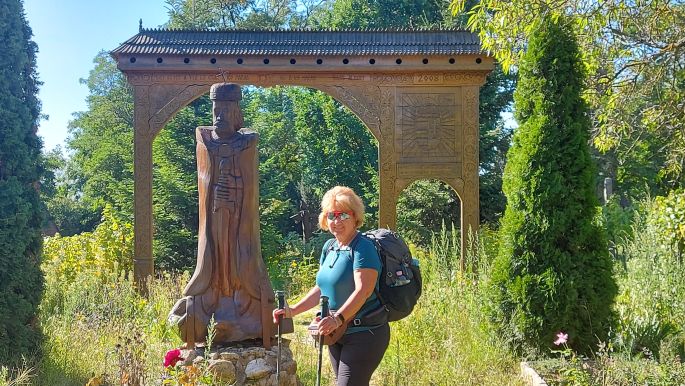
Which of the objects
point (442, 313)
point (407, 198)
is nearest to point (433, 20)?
point (407, 198)

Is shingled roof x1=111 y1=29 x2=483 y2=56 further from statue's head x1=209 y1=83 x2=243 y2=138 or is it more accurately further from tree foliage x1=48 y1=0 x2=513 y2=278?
tree foliage x1=48 y1=0 x2=513 y2=278

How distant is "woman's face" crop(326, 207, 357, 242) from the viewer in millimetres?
3197

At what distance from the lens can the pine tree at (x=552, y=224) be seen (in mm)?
5223

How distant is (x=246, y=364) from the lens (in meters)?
4.71

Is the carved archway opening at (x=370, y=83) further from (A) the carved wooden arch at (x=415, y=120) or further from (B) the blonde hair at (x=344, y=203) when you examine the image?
(B) the blonde hair at (x=344, y=203)

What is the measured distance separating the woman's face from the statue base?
1.91 m

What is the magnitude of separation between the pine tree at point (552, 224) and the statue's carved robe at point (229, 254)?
2.26 m

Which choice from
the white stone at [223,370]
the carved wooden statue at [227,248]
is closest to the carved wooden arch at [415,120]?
the carved wooden statue at [227,248]

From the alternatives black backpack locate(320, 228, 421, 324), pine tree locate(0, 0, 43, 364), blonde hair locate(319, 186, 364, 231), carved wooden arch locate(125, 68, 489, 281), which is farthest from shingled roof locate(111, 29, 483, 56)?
black backpack locate(320, 228, 421, 324)

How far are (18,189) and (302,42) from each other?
202 inches

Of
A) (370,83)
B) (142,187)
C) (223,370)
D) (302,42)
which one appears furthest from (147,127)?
(223,370)

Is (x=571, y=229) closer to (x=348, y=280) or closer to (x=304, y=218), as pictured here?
(x=348, y=280)

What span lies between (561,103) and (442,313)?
7.71 ft

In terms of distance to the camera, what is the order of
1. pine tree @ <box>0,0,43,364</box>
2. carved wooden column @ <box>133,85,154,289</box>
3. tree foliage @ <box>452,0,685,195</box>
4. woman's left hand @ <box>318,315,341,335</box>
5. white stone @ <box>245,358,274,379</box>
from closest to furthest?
1. woman's left hand @ <box>318,315,341,335</box>
2. white stone @ <box>245,358,274,379</box>
3. pine tree @ <box>0,0,43,364</box>
4. tree foliage @ <box>452,0,685,195</box>
5. carved wooden column @ <box>133,85,154,289</box>
